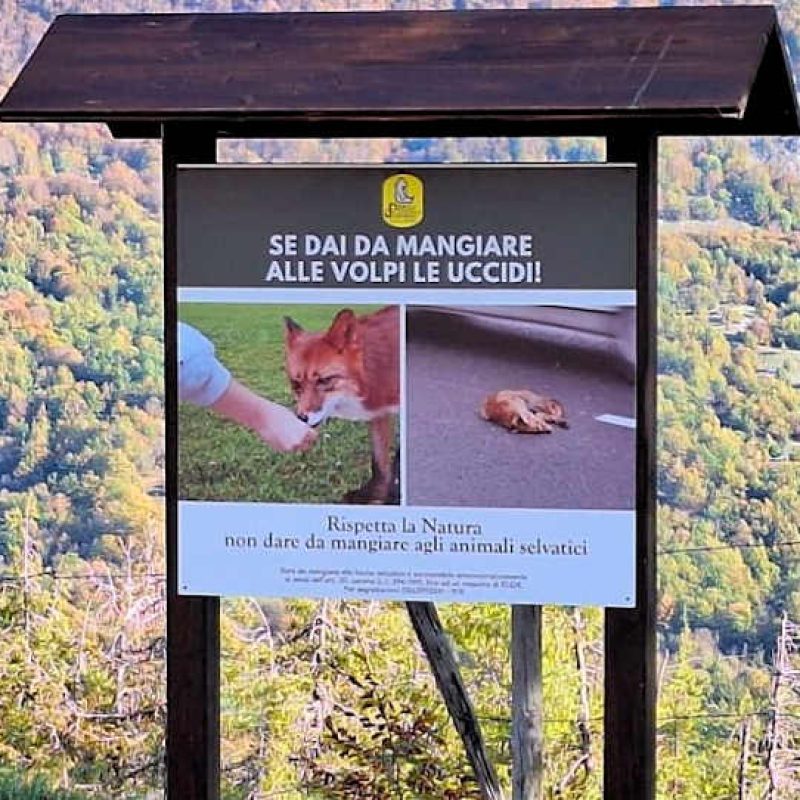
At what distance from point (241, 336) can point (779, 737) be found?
333 centimetres

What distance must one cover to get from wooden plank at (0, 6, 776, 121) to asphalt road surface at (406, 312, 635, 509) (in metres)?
0.42

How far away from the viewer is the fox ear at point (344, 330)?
3.22 metres

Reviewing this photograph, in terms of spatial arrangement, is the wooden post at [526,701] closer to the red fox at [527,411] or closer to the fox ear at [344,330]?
the red fox at [527,411]

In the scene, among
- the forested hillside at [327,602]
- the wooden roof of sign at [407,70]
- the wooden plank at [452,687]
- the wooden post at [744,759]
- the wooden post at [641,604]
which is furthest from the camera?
the wooden post at [744,759]

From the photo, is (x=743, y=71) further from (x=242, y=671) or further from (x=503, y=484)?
(x=242, y=671)

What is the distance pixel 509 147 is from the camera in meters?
9.65

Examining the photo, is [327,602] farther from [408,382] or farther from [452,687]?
[408,382]

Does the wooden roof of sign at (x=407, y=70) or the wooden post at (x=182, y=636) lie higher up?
the wooden roof of sign at (x=407, y=70)

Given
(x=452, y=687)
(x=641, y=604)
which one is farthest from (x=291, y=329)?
(x=452, y=687)

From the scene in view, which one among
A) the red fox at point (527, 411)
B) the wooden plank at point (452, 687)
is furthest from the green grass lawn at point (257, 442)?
the wooden plank at point (452, 687)

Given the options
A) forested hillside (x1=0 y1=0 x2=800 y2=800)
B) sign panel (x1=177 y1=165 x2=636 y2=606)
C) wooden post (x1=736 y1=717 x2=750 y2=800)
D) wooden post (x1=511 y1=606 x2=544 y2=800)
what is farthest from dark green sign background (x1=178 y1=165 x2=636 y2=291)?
wooden post (x1=736 y1=717 x2=750 y2=800)

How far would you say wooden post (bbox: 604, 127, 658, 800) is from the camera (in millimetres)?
3154

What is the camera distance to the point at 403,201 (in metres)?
3.24

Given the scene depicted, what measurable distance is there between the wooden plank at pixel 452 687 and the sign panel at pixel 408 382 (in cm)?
37
